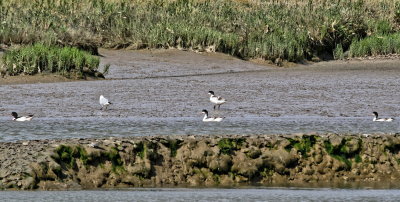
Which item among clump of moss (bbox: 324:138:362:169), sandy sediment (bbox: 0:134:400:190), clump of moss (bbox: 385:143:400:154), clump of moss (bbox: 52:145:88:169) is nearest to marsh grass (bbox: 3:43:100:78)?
sandy sediment (bbox: 0:134:400:190)

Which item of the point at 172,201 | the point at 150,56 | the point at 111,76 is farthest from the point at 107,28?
the point at 172,201

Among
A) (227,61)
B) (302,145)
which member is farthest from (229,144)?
(227,61)

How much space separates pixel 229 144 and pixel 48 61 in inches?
592

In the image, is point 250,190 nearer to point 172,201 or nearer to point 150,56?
point 172,201

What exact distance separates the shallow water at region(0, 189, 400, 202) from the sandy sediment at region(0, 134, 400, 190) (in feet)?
1.52

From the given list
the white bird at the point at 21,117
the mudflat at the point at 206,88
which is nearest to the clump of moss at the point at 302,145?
the white bird at the point at 21,117

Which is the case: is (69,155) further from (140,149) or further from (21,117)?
(21,117)

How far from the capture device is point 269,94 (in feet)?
91.2

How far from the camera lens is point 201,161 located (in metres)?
14.8

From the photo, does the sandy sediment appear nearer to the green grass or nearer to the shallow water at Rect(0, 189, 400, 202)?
the shallow water at Rect(0, 189, 400, 202)

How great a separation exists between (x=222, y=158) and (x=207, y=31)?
2217 cm

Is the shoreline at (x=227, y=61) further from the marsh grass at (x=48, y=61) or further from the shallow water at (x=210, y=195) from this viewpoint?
the shallow water at (x=210, y=195)

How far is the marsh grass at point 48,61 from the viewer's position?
94.6 ft

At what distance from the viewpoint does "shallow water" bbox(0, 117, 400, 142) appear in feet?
62.7
